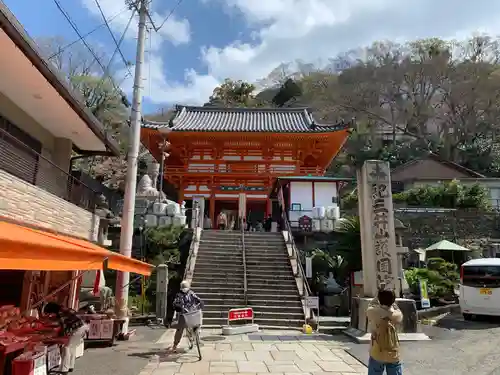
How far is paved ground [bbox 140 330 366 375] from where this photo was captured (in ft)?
22.9

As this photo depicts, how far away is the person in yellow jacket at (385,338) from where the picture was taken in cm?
455

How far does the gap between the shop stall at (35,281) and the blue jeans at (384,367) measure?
11.7 ft

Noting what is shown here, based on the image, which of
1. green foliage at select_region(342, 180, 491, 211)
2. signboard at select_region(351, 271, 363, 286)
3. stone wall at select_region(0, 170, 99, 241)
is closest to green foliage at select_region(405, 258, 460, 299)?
signboard at select_region(351, 271, 363, 286)

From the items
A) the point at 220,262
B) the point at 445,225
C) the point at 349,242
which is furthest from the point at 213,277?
the point at 445,225

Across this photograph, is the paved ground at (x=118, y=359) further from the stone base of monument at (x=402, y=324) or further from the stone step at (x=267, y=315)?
the stone base of monument at (x=402, y=324)

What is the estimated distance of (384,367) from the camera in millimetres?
4672

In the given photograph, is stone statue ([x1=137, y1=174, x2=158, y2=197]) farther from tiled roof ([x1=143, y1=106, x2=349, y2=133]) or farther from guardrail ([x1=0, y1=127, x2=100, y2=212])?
guardrail ([x1=0, y1=127, x2=100, y2=212])

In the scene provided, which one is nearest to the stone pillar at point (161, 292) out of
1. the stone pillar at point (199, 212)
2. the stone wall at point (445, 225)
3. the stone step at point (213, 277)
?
the stone step at point (213, 277)

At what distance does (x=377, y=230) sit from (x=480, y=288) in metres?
4.34

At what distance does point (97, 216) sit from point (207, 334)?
4885mm

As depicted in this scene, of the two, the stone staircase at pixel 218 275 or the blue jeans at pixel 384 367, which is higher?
the stone staircase at pixel 218 275

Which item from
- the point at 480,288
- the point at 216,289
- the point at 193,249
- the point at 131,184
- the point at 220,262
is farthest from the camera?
the point at 193,249

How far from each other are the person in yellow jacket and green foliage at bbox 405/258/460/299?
1119 centimetres

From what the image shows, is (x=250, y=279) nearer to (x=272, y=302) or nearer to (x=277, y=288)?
(x=277, y=288)
